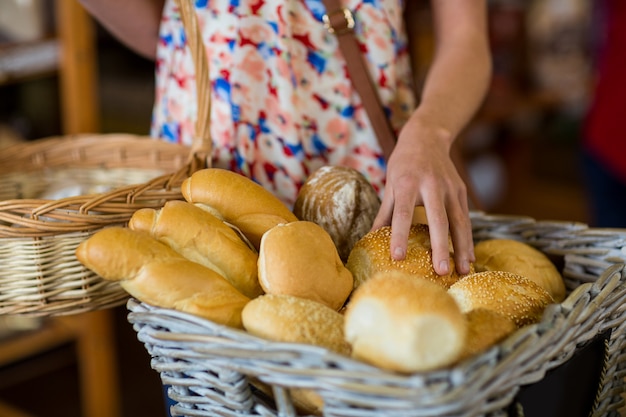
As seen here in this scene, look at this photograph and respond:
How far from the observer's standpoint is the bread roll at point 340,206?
0.84 meters

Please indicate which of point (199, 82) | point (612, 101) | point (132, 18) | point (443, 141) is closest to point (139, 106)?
point (132, 18)

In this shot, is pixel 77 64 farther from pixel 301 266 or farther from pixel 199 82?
pixel 301 266

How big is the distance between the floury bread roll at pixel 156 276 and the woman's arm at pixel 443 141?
0.64 ft

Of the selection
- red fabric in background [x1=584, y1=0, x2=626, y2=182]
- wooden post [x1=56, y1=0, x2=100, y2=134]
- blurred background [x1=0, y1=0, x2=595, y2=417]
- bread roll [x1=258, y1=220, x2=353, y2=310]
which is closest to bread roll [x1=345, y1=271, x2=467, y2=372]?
bread roll [x1=258, y1=220, x2=353, y2=310]

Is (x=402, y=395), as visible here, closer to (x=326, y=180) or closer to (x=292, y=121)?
(x=326, y=180)

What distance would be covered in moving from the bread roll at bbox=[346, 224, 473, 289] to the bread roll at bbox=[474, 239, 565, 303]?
0.08 metres

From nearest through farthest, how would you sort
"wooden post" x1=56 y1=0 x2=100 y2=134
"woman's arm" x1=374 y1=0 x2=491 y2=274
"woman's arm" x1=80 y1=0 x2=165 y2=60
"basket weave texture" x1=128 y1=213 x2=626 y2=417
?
"basket weave texture" x1=128 y1=213 x2=626 y2=417 < "woman's arm" x1=374 y1=0 x2=491 y2=274 < "woman's arm" x1=80 y1=0 x2=165 y2=60 < "wooden post" x1=56 y1=0 x2=100 y2=134

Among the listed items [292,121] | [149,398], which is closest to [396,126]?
[292,121]

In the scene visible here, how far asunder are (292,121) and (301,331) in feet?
1.59

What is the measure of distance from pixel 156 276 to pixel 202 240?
69 mm

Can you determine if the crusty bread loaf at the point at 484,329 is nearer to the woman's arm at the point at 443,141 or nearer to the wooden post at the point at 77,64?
the woman's arm at the point at 443,141

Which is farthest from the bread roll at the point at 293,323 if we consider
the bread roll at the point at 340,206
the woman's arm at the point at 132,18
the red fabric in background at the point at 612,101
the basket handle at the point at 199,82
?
the red fabric in background at the point at 612,101

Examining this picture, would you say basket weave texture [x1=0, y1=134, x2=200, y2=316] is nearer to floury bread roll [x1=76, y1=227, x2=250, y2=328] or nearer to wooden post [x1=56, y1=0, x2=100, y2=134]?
floury bread roll [x1=76, y1=227, x2=250, y2=328]

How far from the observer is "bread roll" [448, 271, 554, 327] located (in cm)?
67
